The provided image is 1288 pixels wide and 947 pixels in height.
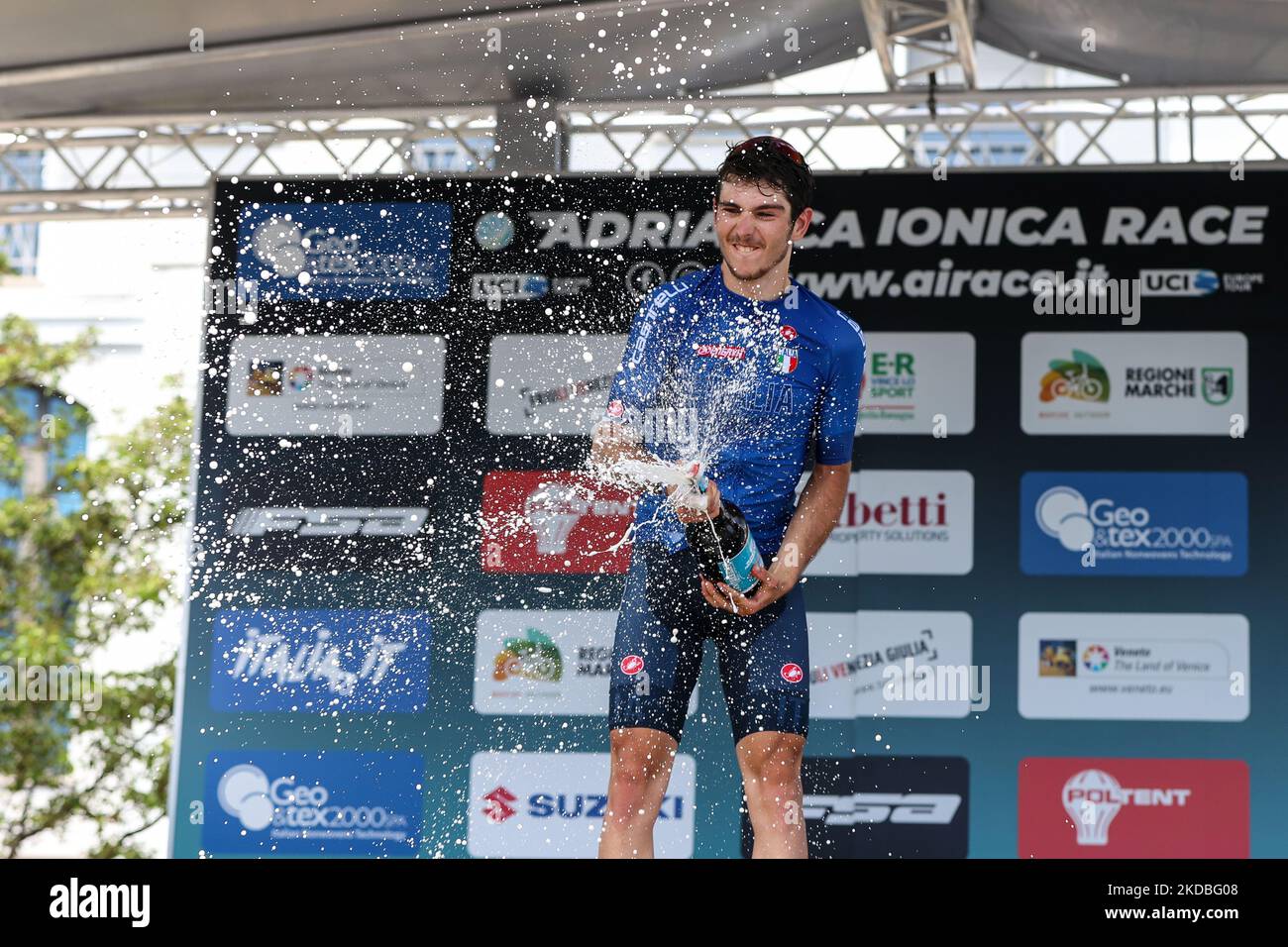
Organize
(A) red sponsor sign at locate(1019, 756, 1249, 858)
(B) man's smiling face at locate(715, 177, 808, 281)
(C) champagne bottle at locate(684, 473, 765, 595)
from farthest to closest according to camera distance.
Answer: (A) red sponsor sign at locate(1019, 756, 1249, 858), (B) man's smiling face at locate(715, 177, 808, 281), (C) champagne bottle at locate(684, 473, 765, 595)

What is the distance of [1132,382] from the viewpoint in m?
4.64

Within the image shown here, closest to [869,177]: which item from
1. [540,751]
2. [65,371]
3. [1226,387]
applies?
→ [1226,387]

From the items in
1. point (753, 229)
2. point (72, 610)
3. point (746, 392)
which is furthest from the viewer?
point (72, 610)

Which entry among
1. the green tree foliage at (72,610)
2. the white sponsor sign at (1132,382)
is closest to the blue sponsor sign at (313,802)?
the green tree foliage at (72,610)

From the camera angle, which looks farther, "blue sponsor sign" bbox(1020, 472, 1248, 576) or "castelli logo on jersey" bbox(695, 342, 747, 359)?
"blue sponsor sign" bbox(1020, 472, 1248, 576)

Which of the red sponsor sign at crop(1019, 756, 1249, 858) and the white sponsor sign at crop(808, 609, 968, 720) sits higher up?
the white sponsor sign at crop(808, 609, 968, 720)

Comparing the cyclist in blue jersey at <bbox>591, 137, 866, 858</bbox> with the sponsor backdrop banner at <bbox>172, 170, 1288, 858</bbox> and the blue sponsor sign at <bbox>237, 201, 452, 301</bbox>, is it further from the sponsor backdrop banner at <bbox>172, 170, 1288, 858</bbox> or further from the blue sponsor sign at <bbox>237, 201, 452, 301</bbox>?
the blue sponsor sign at <bbox>237, 201, 452, 301</bbox>

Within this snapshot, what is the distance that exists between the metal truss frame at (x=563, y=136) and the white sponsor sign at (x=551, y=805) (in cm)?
204

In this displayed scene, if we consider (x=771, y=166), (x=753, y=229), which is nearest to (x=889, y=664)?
(x=753, y=229)

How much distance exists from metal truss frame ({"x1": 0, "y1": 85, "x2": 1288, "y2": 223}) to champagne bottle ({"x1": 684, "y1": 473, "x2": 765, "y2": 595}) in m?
1.71

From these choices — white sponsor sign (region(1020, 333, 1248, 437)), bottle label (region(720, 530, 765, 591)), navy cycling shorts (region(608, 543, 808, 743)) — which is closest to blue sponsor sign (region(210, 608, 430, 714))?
navy cycling shorts (region(608, 543, 808, 743))

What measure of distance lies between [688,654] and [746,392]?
0.70 m

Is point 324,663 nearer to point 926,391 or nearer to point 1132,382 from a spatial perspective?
point 926,391

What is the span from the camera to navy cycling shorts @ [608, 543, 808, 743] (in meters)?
3.53
